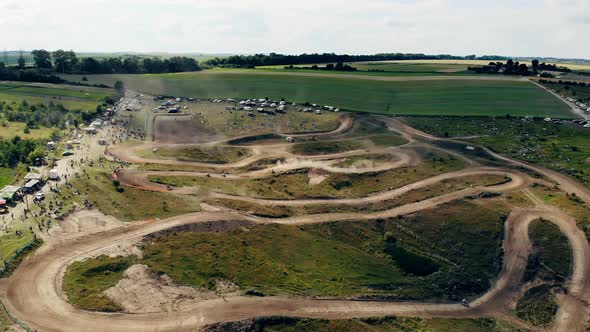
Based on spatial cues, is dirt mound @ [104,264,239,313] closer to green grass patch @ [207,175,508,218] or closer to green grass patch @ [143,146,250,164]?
green grass patch @ [207,175,508,218]

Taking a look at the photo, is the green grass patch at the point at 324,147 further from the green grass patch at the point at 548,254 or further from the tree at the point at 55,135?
the tree at the point at 55,135

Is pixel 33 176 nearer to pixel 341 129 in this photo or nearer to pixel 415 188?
pixel 415 188

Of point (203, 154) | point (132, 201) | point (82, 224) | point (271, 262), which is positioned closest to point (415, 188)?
point (271, 262)

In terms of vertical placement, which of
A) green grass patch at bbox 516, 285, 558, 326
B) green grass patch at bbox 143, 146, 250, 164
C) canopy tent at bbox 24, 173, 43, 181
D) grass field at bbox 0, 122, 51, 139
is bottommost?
green grass patch at bbox 516, 285, 558, 326

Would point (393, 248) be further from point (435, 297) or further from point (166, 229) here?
point (166, 229)

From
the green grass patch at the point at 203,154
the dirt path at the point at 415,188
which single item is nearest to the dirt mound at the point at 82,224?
the dirt path at the point at 415,188

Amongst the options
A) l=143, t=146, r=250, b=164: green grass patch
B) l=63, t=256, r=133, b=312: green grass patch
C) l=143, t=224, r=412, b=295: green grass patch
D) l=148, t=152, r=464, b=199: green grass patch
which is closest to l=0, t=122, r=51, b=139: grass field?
l=143, t=146, r=250, b=164: green grass patch
